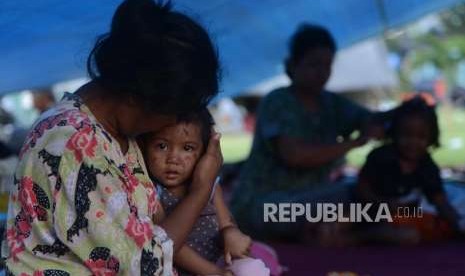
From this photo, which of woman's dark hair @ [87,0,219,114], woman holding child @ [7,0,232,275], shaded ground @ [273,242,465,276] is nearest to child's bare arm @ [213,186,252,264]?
woman holding child @ [7,0,232,275]

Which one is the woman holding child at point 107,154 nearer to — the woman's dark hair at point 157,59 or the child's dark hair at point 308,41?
the woman's dark hair at point 157,59

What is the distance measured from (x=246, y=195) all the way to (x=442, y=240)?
0.86m

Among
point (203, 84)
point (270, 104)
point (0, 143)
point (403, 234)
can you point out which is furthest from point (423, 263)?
point (0, 143)

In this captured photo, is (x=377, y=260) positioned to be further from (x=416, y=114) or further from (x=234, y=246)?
(x=234, y=246)

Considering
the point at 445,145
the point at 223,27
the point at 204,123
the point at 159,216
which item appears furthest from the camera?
the point at 445,145

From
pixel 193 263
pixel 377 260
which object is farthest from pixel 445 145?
pixel 193 263

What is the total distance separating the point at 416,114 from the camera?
3.04 m

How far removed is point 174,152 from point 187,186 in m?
0.11

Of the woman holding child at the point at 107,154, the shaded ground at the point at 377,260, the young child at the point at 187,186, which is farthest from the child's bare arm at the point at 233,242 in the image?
the shaded ground at the point at 377,260

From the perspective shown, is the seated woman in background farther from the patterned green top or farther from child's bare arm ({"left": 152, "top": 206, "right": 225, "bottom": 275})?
child's bare arm ({"left": 152, "top": 206, "right": 225, "bottom": 275})

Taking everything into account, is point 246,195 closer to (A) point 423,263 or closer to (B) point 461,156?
(A) point 423,263

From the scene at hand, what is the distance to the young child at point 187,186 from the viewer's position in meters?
1.79

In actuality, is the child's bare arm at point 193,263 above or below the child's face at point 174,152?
below

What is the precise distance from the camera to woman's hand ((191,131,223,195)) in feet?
5.71
